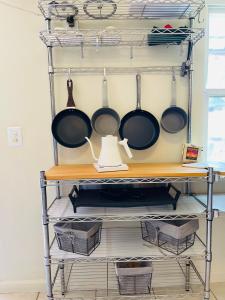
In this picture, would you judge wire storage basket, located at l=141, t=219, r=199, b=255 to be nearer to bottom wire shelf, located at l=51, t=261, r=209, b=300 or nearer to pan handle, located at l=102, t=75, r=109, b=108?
bottom wire shelf, located at l=51, t=261, r=209, b=300

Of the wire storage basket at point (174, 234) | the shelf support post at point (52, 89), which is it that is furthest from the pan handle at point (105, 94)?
the wire storage basket at point (174, 234)

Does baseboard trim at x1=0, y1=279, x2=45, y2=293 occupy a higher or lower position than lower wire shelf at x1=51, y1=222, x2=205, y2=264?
lower

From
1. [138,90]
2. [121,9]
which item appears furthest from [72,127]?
[121,9]

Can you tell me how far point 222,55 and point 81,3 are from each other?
1064 millimetres

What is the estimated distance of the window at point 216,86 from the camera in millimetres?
1908

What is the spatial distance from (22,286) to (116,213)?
102 cm

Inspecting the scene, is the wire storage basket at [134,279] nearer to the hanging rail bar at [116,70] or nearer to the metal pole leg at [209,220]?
the metal pole leg at [209,220]

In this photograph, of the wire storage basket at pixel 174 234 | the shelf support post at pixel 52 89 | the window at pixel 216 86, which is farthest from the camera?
the window at pixel 216 86

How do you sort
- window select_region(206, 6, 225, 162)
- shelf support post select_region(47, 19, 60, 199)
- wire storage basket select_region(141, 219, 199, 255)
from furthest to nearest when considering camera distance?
window select_region(206, 6, 225, 162) < shelf support post select_region(47, 19, 60, 199) < wire storage basket select_region(141, 219, 199, 255)

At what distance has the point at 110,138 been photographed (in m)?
1.58

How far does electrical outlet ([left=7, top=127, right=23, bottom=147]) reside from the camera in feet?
6.09

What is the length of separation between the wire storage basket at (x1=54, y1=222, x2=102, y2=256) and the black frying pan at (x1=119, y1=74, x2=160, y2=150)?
0.63m

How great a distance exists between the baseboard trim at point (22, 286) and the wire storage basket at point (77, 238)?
56 centimetres

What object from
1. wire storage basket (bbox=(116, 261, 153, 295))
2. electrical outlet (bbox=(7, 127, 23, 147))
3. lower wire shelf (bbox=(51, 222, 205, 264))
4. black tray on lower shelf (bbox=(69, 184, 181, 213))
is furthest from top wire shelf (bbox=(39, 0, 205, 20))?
wire storage basket (bbox=(116, 261, 153, 295))
